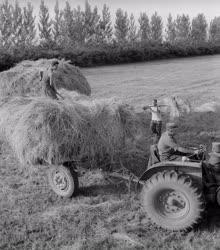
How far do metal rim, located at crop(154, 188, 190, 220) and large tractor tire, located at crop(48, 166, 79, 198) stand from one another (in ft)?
6.03

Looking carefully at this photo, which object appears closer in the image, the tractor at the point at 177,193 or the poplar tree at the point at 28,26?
the tractor at the point at 177,193

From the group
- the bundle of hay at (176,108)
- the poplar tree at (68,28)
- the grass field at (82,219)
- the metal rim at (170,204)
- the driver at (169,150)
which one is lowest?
the grass field at (82,219)

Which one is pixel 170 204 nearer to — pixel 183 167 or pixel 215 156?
pixel 183 167

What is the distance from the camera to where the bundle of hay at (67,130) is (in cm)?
715

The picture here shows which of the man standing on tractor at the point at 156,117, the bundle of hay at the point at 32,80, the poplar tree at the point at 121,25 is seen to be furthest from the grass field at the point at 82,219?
the poplar tree at the point at 121,25

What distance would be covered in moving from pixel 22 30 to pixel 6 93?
34.9 m

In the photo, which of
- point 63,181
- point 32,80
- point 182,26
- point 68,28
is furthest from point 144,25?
point 63,181

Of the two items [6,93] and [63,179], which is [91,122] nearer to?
[63,179]

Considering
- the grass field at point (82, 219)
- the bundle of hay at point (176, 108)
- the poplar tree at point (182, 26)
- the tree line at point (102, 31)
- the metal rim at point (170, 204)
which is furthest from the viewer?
the poplar tree at point (182, 26)

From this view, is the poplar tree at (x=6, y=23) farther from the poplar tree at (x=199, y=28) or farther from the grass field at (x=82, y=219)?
the grass field at (x=82, y=219)

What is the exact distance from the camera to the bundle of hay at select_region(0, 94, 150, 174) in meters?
7.15

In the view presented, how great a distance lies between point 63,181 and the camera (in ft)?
25.4

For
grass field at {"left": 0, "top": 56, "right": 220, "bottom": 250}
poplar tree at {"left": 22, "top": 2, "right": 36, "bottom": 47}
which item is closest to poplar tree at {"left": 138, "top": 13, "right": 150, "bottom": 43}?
poplar tree at {"left": 22, "top": 2, "right": 36, "bottom": 47}

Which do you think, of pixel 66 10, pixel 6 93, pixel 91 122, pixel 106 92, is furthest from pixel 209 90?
pixel 66 10
